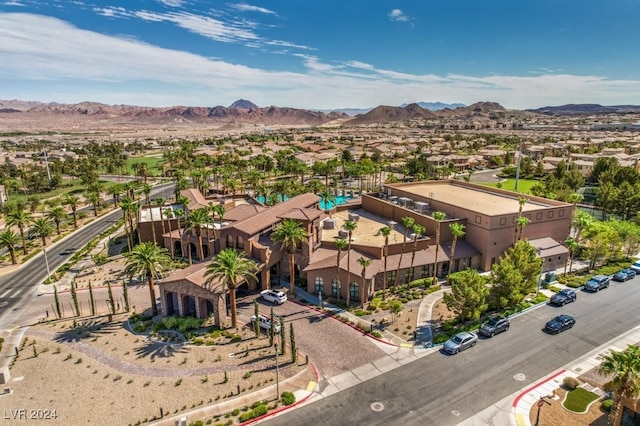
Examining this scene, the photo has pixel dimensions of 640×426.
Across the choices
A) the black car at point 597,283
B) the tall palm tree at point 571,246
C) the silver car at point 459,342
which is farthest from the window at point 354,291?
the black car at point 597,283

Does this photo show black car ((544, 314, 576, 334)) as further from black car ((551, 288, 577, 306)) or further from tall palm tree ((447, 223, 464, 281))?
tall palm tree ((447, 223, 464, 281))

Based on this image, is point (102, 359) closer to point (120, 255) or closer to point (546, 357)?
point (120, 255)

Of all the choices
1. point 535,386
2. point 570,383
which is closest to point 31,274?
point 535,386

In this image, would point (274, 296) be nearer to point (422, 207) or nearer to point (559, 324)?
point (422, 207)

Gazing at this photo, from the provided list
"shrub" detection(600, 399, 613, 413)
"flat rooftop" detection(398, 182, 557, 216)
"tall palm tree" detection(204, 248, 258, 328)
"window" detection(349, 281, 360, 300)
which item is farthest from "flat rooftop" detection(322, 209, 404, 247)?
"shrub" detection(600, 399, 613, 413)

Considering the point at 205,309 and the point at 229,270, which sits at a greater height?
the point at 229,270
